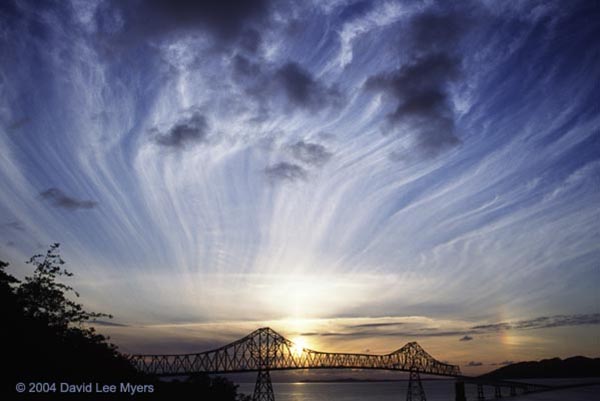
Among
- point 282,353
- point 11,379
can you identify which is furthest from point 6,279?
point 282,353

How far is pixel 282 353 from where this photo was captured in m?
112

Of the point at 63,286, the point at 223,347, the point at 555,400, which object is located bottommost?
the point at 555,400

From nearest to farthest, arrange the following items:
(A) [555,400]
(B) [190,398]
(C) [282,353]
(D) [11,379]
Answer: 1. (D) [11,379]
2. (B) [190,398]
3. (C) [282,353]
4. (A) [555,400]

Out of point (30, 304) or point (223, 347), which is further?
point (223, 347)

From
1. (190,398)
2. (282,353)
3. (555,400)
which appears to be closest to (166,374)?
(282,353)

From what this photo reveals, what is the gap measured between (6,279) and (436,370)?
159891mm

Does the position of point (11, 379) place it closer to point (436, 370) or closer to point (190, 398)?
point (190, 398)

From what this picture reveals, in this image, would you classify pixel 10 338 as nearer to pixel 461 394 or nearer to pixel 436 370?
pixel 461 394

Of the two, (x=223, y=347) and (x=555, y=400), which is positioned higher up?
(x=223, y=347)

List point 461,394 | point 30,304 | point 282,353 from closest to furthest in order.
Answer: point 30,304, point 282,353, point 461,394

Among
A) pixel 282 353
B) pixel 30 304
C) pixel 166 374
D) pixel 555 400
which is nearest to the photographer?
pixel 30 304

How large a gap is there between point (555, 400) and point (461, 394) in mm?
59914

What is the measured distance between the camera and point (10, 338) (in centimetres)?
2850

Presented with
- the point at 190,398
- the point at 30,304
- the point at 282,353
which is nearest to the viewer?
the point at 30,304
